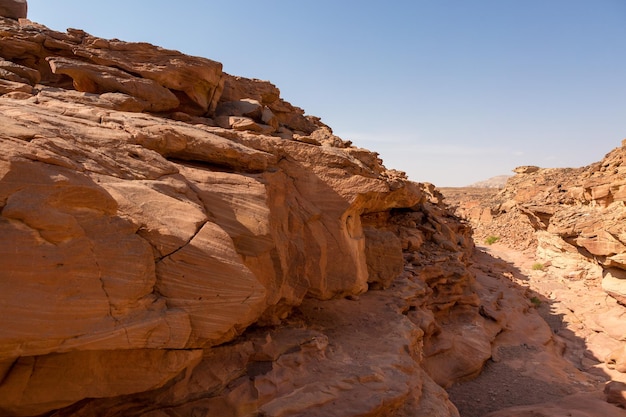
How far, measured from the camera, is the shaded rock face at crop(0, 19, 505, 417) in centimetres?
352

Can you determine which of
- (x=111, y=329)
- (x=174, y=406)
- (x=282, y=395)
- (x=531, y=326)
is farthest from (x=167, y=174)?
(x=531, y=326)

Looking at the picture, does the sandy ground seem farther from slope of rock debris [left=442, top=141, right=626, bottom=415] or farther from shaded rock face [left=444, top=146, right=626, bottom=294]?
shaded rock face [left=444, top=146, right=626, bottom=294]

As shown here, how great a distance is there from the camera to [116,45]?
9.33 m

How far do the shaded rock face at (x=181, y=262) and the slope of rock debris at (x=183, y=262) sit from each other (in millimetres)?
22

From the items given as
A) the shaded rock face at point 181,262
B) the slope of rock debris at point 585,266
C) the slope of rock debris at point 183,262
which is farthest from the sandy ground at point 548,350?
the shaded rock face at point 181,262

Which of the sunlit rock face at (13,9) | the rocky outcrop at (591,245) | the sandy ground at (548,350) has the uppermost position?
the sunlit rock face at (13,9)

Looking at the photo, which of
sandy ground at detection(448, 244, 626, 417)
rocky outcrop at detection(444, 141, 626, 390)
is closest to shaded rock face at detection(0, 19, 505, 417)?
sandy ground at detection(448, 244, 626, 417)

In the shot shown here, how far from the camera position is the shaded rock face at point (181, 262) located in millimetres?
3520

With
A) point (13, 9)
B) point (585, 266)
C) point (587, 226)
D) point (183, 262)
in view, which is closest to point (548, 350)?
point (587, 226)

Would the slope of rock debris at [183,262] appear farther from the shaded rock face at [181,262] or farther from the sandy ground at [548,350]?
the sandy ground at [548,350]

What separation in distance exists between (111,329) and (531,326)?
532 inches

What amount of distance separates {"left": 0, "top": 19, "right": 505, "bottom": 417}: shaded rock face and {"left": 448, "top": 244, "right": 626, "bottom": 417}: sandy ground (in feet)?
2.35

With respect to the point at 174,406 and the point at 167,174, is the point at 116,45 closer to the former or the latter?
the point at 167,174

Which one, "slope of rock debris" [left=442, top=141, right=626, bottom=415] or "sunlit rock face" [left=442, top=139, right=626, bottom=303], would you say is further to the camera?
"sunlit rock face" [left=442, top=139, right=626, bottom=303]
